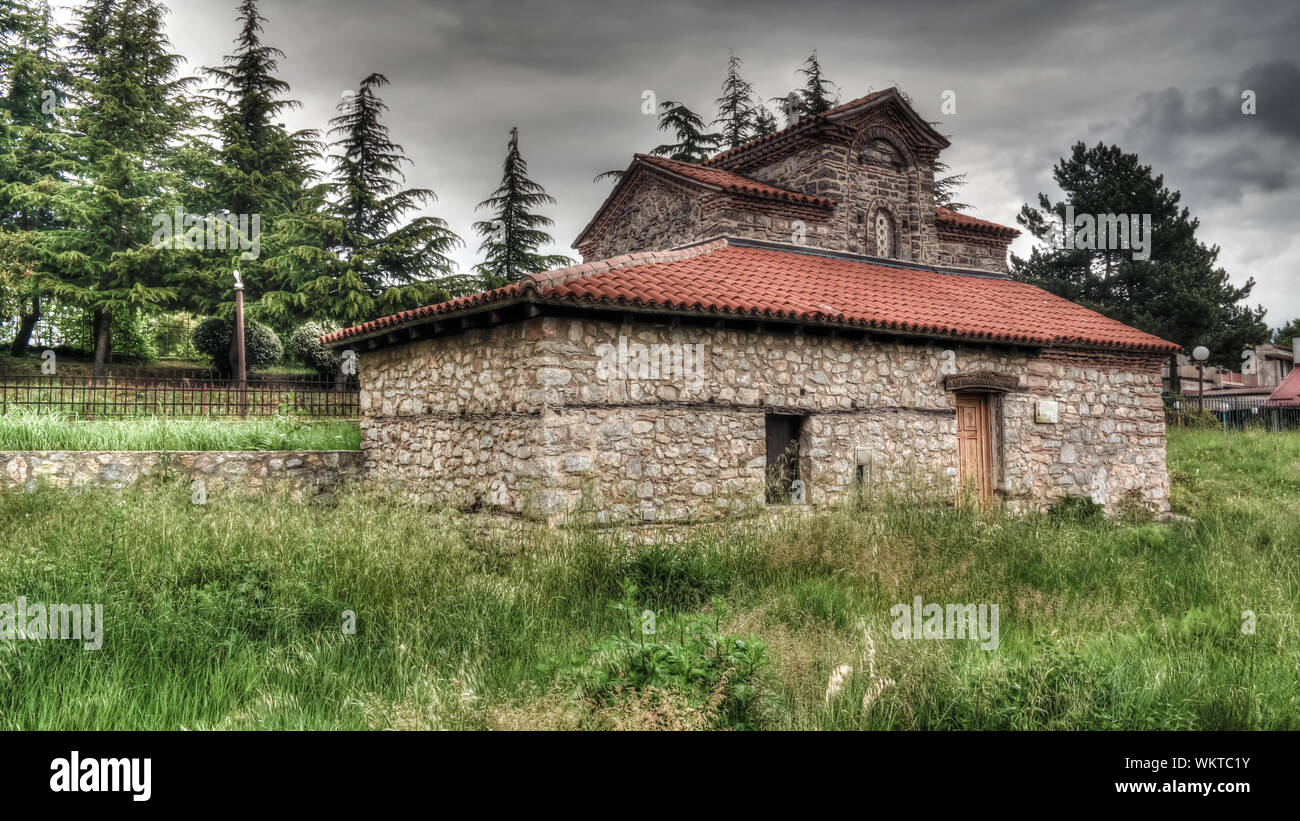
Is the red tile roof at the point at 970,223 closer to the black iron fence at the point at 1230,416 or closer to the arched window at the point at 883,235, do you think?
the arched window at the point at 883,235

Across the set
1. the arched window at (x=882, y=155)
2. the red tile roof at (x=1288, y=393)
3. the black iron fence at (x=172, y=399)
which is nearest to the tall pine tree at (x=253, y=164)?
the black iron fence at (x=172, y=399)

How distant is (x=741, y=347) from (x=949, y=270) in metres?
8.13

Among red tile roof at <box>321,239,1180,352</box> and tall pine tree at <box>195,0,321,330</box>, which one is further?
tall pine tree at <box>195,0,321,330</box>

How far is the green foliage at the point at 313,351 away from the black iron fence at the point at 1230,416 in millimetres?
23882

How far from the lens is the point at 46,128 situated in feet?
80.6

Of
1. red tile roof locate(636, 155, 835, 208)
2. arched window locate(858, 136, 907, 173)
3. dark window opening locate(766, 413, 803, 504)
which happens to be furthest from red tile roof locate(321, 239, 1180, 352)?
arched window locate(858, 136, 907, 173)

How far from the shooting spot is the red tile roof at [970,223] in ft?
54.9

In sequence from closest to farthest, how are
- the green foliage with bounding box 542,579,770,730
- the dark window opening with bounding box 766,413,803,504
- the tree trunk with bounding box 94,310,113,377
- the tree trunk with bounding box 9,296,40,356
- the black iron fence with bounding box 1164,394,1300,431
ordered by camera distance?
the green foliage with bounding box 542,579,770,730, the dark window opening with bounding box 766,413,803,504, the tree trunk with bounding box 94,310,113,377, the tree trunk with bounding box 9,296,40,356, the black iron fence with bounding box 1164,394,1300,431

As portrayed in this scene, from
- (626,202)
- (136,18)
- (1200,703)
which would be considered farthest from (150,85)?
(1200,703)

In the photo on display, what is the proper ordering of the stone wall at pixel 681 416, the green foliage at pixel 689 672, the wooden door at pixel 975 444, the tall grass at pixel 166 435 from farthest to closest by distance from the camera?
the wooden door at pixel 975 444, the tall grass at pixel 166 435, the stone wall at pixel 681 416, the green foliage at pixel 689 672

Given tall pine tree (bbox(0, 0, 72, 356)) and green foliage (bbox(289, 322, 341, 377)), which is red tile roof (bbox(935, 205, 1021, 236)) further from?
tall pine tree (bbox(0, 0, 72, 356))

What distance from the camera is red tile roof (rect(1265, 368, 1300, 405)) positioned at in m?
34.0

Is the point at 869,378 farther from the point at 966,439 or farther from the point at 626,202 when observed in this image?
the point at 626,202

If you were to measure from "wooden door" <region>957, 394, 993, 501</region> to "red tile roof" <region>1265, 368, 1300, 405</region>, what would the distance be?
2947 cm
